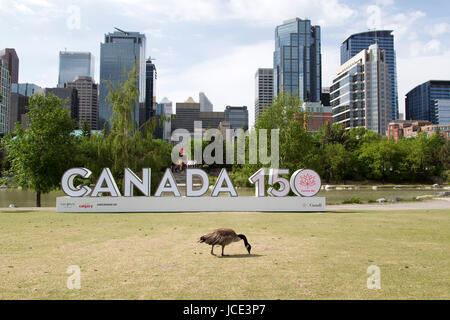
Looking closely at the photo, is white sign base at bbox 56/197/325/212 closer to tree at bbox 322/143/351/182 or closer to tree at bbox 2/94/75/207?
tree at bbox 2/94/75/207

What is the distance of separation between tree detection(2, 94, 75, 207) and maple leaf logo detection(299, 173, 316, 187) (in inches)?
844

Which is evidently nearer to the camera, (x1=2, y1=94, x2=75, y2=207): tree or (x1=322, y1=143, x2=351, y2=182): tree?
(x1=2, y1=94, x2=75, y2=207): tree

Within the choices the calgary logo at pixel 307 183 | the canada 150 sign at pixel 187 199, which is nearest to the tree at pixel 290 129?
the calgary logo at pixel 307 183

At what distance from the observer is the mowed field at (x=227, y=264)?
748 cm

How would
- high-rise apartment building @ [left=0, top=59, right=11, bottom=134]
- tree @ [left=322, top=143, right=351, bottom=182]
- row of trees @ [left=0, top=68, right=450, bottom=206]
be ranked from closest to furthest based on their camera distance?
1. row of trees @ [left=0, top=68, right=450, bottom=206]
2. tree @ [left=322, top=143, right=351, bottom=182]
3. high-rise apartment building @ [left=0, top=59, right=11, bottom=134]

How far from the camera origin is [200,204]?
1137 inches

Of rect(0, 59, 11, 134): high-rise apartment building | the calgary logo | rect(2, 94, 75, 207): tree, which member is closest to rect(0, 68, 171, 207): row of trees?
rect(2, 94, 75, 207): tree

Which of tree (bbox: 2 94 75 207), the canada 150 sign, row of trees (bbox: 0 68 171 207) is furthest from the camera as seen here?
row of trees (bbox: 0 68 171 207)

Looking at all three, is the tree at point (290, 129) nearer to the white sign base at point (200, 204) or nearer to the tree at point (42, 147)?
the white sign base at point (200, 204)

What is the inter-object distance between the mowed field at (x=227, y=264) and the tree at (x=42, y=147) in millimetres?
17830

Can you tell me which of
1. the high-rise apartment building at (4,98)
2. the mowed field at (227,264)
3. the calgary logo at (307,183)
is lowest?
the mowed field at (227,264)

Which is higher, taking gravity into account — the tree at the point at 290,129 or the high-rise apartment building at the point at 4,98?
the high-rise apartment building at the point at 4,98

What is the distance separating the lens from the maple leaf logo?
1129 inches

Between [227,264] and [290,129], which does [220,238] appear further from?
[290,129]
